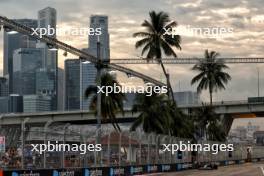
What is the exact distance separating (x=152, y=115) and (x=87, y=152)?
1893 inches

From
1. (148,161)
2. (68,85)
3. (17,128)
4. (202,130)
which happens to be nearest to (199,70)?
(202,130)

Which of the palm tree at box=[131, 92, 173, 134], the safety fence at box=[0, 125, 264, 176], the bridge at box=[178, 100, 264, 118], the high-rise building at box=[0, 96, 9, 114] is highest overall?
the high-rise building at box=[0, 96, 9, 114]

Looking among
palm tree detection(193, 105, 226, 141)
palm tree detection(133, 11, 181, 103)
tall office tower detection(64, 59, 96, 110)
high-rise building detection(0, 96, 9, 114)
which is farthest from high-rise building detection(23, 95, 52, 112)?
palm tree detection(133, 11, 181, 103)

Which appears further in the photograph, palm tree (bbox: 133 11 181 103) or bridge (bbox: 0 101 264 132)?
bridge (bbox: 0 101 264 132)

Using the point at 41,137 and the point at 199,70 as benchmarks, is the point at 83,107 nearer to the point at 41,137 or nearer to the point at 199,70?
the point at 199,70

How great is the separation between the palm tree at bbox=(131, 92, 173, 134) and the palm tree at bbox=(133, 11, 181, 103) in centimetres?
473

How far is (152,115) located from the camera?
83.3 meters

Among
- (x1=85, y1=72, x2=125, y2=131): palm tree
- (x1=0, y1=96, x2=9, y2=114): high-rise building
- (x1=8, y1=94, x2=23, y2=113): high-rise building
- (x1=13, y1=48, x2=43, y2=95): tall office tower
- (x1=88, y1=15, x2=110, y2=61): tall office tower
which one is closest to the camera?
(x1=88, y1=15, x2=110, y2=61): tall office tower

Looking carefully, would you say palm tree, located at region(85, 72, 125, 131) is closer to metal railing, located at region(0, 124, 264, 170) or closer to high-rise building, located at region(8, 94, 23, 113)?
metal railing, located at region(0, 124, 264, 170)

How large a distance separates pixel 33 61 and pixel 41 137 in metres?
104

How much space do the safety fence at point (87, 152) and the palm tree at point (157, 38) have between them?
74.3ft


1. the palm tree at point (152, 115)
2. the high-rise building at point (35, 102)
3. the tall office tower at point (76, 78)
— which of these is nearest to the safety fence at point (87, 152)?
the palm tree at point (152, 115)

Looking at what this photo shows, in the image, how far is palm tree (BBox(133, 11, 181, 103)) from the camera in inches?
3327

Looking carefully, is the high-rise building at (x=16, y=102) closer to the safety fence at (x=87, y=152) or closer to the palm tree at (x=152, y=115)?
the palm tree at (x=152, y=115)
